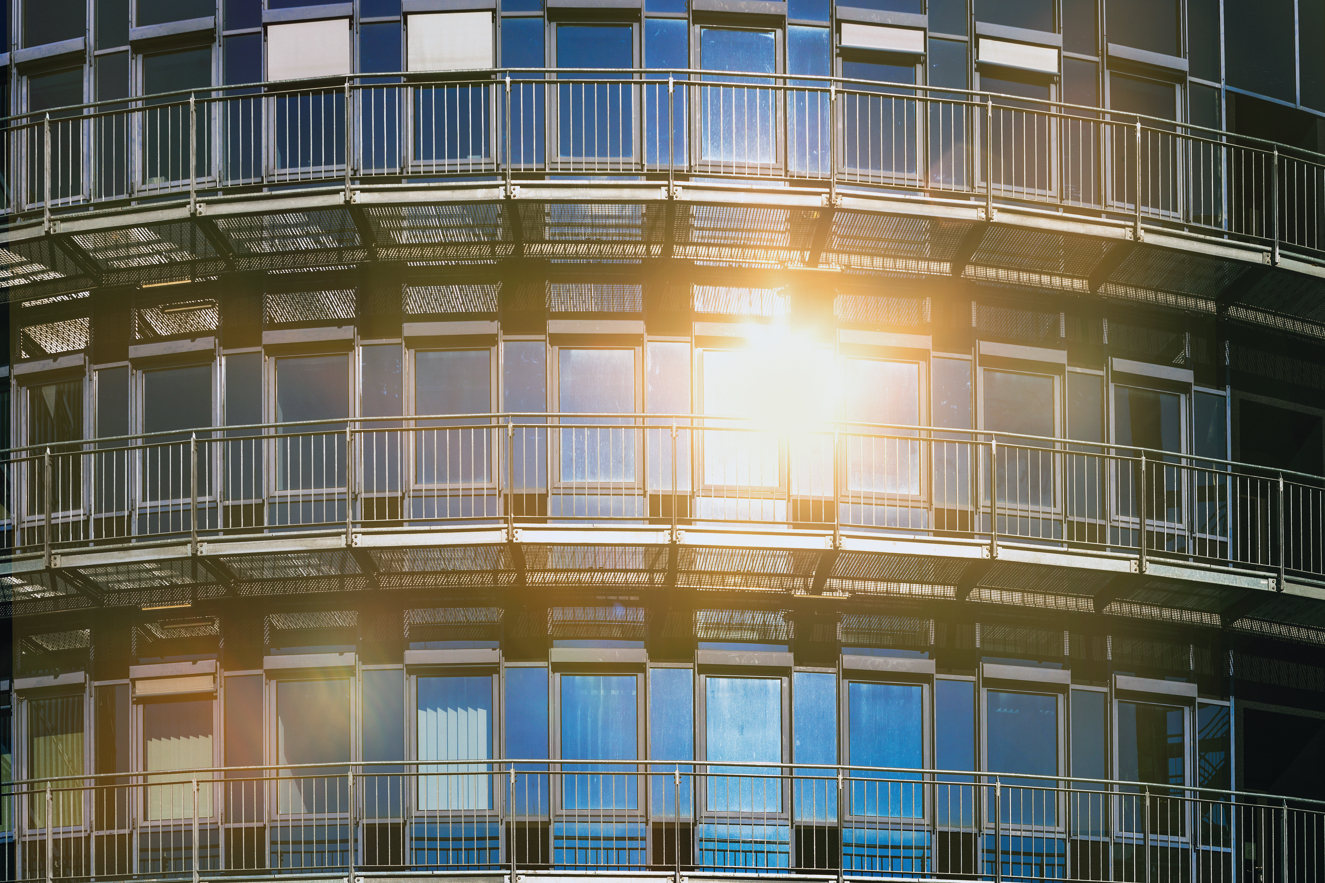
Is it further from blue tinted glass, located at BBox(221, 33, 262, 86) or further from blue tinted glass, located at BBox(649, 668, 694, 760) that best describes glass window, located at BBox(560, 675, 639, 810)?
blue tinted glass, located at BBox(221, 33, 262, 86)

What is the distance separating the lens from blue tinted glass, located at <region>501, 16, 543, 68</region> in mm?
15930

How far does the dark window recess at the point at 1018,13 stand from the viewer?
16.4 metres

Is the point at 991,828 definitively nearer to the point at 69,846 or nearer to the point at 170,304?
the point at 69,846

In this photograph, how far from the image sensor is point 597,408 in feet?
50.4

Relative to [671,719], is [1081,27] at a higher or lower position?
higher

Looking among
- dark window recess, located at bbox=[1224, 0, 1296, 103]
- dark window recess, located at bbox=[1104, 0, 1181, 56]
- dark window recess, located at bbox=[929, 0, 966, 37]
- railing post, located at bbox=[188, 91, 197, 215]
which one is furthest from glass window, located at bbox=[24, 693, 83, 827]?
dark window recess, located at bbox=[1224, 0, 1296, 103]

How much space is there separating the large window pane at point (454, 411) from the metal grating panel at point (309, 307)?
1.06m

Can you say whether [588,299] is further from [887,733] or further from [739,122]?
[887,733]

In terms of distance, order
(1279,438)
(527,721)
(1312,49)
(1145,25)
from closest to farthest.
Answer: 1. (527,721)
2. (1279,438)
3. (1145,25)
4. (1312,49)

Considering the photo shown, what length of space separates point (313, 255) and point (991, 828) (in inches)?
402

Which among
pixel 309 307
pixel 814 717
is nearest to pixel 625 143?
pixel 309 307

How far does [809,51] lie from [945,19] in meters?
1.77

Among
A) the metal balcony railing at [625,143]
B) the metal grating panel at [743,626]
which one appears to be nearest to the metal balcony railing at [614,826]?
the metal grating panel at [743,626]

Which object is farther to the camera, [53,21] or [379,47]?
[53,21]
